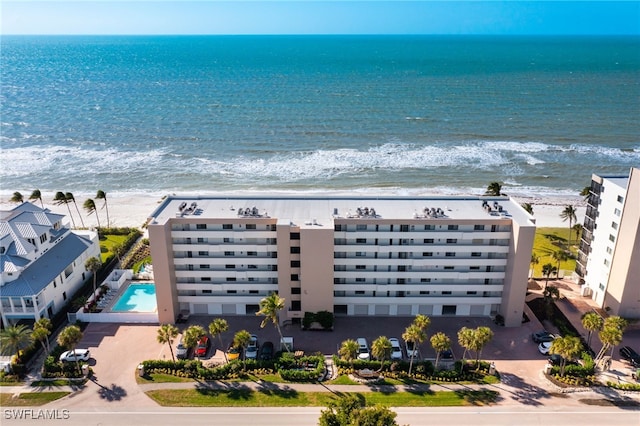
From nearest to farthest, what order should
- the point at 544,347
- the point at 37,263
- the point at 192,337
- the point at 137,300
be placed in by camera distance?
the point at 192,337 < the point at 544,347 < the point at 37,263 < the point at 137,300

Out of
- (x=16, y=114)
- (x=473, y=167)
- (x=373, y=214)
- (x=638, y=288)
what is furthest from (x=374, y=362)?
(x=16, y=114)

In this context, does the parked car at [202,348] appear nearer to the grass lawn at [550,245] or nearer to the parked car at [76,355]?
the parked car at [76,355]

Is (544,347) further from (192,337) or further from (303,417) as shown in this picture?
(192,337)

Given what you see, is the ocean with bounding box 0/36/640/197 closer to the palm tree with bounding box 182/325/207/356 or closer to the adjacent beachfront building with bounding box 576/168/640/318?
the adjacent beachfront building with bounding box 576/168/640/318

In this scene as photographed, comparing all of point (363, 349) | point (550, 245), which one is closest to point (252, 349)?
point (363, 349)

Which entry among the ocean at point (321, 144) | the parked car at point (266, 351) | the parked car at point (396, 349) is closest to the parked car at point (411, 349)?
the parked car at point (396, 349)

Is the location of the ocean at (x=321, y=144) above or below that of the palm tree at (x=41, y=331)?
above

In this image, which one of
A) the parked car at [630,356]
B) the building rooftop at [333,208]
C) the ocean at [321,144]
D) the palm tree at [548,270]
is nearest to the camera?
the parked car at [630,356]
